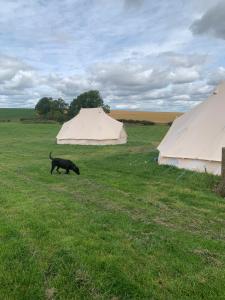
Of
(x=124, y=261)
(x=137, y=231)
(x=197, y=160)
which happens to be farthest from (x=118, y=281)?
(x=197, y=160)

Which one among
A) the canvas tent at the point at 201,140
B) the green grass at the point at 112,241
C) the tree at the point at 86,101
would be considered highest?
the tree at the point at 86,101

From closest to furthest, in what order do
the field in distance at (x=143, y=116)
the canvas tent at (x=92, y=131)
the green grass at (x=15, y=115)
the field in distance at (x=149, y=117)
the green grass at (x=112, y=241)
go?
the green grass at (x=112, y=241) → the canvas tent at (x=92, y=131) → the field in distance at (x=149, y=117) → the field in distance at (x=143, y=116) → the green grass at (x=15, y=115)

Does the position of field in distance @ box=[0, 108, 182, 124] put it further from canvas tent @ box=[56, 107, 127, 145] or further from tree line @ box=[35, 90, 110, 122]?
canvas tent @ box=[56, 107, 127, 145]

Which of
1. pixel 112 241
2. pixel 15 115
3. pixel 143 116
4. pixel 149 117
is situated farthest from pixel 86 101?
pixel 112 241

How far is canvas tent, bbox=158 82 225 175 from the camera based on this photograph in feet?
42.8

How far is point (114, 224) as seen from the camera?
6.59 meters

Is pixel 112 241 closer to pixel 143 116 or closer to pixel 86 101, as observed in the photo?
pixel 143 116

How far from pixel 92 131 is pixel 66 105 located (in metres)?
49.9

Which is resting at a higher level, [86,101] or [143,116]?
[86,101]

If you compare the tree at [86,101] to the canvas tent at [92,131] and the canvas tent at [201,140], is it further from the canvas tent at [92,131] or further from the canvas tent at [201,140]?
the canvas tent at [201,140]

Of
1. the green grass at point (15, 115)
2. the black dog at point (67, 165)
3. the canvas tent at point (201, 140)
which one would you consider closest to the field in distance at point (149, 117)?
the green grass at point (15, 115)

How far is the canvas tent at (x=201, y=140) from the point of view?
13047mm

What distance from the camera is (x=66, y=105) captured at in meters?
79.9

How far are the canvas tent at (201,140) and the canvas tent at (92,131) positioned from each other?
14.8 m
